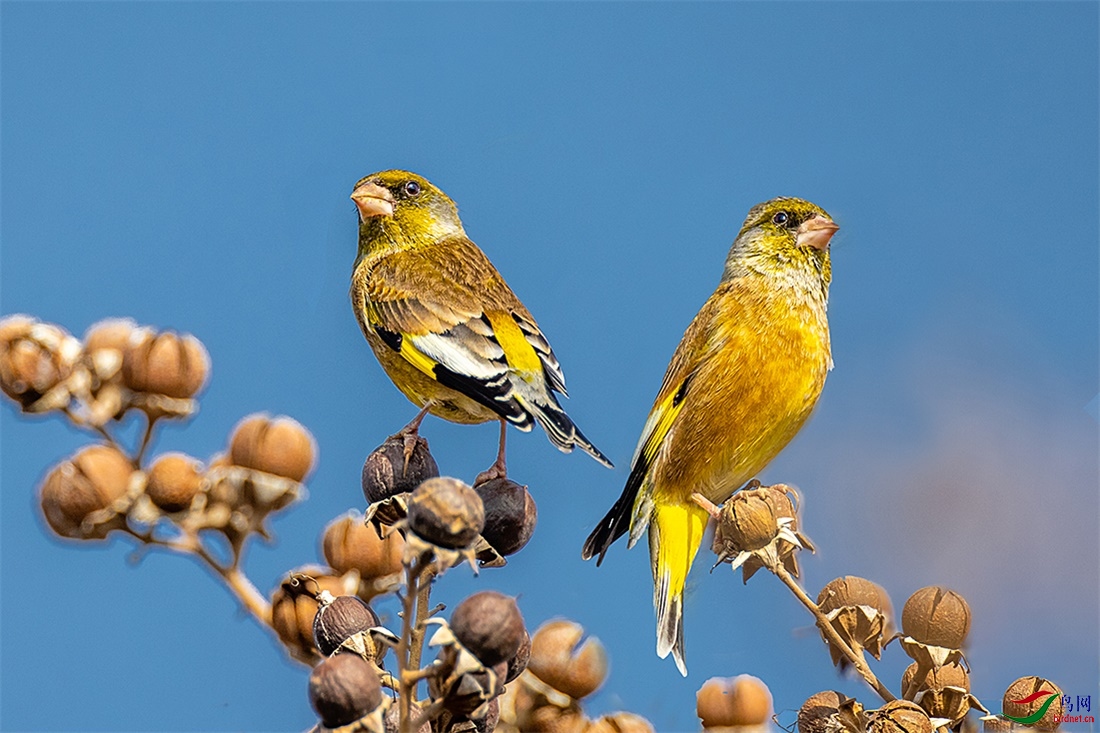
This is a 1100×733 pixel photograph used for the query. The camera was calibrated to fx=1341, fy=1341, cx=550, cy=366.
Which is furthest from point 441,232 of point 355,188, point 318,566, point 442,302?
point 318,566

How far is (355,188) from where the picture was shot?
4.58m

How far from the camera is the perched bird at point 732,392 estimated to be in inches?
150

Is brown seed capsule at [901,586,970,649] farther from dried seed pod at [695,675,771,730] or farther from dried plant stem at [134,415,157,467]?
dried plant stem at [134,415,157,467]

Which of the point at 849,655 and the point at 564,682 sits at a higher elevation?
the point at 849,655

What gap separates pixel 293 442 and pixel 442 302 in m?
1.01

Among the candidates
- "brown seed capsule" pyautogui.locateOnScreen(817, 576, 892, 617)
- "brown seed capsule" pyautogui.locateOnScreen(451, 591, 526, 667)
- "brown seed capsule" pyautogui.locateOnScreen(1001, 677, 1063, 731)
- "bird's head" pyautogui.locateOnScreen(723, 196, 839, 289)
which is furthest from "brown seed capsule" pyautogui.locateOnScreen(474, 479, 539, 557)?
"bird's head" pyautogui.locateOnScreen(723, 196, 839, 289)

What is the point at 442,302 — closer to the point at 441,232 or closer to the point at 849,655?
the point at 441,232

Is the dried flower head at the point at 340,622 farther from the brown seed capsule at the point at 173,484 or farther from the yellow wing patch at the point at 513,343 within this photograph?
the yellow wing patch at the point at 513,343

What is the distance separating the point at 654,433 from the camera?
3996 millimetres

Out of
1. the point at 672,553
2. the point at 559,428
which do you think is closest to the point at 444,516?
the point at 559,428

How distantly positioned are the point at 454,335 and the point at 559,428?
0.62 meters

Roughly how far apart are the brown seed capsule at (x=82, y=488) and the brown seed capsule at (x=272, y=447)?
0.25 metres

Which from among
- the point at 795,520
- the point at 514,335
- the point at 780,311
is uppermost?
the point at 780,311

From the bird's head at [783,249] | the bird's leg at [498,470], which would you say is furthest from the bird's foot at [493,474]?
the bird's head at [783,249]
